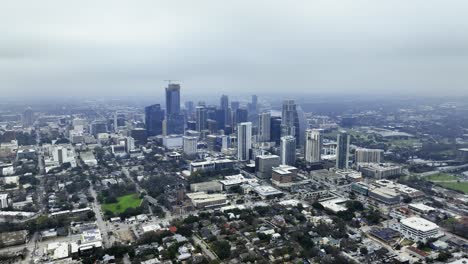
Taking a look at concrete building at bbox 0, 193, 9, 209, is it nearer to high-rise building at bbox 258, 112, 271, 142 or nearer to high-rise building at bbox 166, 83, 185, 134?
high-rise building at bbox 166, 83, 185, 134

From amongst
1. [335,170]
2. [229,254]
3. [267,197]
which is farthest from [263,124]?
[229,254]

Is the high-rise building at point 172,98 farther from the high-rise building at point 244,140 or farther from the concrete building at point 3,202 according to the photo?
the concrete building at point 3,202

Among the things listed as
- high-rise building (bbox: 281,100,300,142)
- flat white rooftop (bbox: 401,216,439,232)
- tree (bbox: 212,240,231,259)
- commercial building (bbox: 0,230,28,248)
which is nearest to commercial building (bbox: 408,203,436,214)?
flat white rooftop (bbox: 401,216,439,232)

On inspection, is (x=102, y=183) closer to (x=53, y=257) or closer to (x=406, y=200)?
(x=53, y=257)

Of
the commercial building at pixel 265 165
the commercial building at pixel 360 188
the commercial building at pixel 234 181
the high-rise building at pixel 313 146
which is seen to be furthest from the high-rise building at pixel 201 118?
the commercial building at pixel 360 188

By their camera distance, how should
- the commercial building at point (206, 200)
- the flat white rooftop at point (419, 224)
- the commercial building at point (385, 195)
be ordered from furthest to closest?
the commercial building at point (385, 195) → the commercial building at point (206, 200) → the flat white rooftop at point (419, 224)

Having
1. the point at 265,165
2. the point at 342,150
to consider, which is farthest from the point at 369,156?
the point at 265,165
